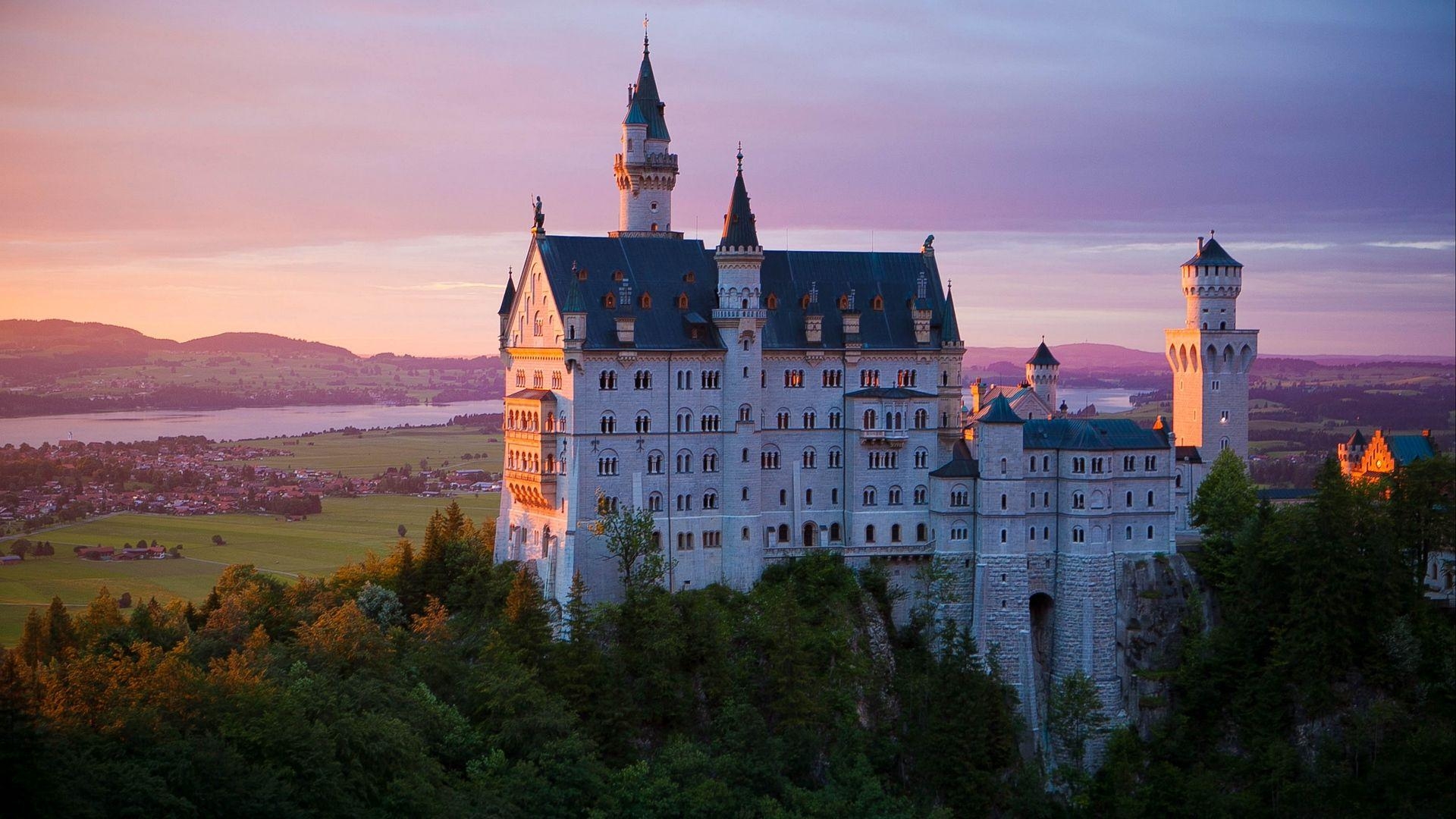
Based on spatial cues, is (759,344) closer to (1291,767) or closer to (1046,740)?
(1046,740)

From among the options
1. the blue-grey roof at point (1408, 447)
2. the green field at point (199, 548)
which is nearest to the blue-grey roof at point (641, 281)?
the green field at point (199, 548)

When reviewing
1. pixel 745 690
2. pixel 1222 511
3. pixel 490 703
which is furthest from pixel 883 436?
pixel 490 703

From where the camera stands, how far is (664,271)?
94.0 metres

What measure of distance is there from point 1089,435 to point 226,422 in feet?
238

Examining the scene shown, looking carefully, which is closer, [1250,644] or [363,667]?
[363,667]

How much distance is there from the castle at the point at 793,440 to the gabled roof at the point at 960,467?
0.12 m

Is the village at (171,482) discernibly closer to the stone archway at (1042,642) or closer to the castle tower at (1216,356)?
the stone archway at (1042,642)

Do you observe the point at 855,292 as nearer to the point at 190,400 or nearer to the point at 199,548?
the point at 199,548

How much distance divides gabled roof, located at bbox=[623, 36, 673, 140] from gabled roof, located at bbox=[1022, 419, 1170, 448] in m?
29.3

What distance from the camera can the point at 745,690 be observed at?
3398 inches

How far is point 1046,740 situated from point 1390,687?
1911cm

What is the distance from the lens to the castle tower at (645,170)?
101625 mm

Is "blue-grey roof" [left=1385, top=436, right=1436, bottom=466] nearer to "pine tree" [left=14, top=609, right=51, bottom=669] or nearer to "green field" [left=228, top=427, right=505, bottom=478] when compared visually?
"green field" [left=228, top=427, right=505, bottom=478]

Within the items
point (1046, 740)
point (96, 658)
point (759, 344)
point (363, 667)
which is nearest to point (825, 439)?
point (759, 344)
